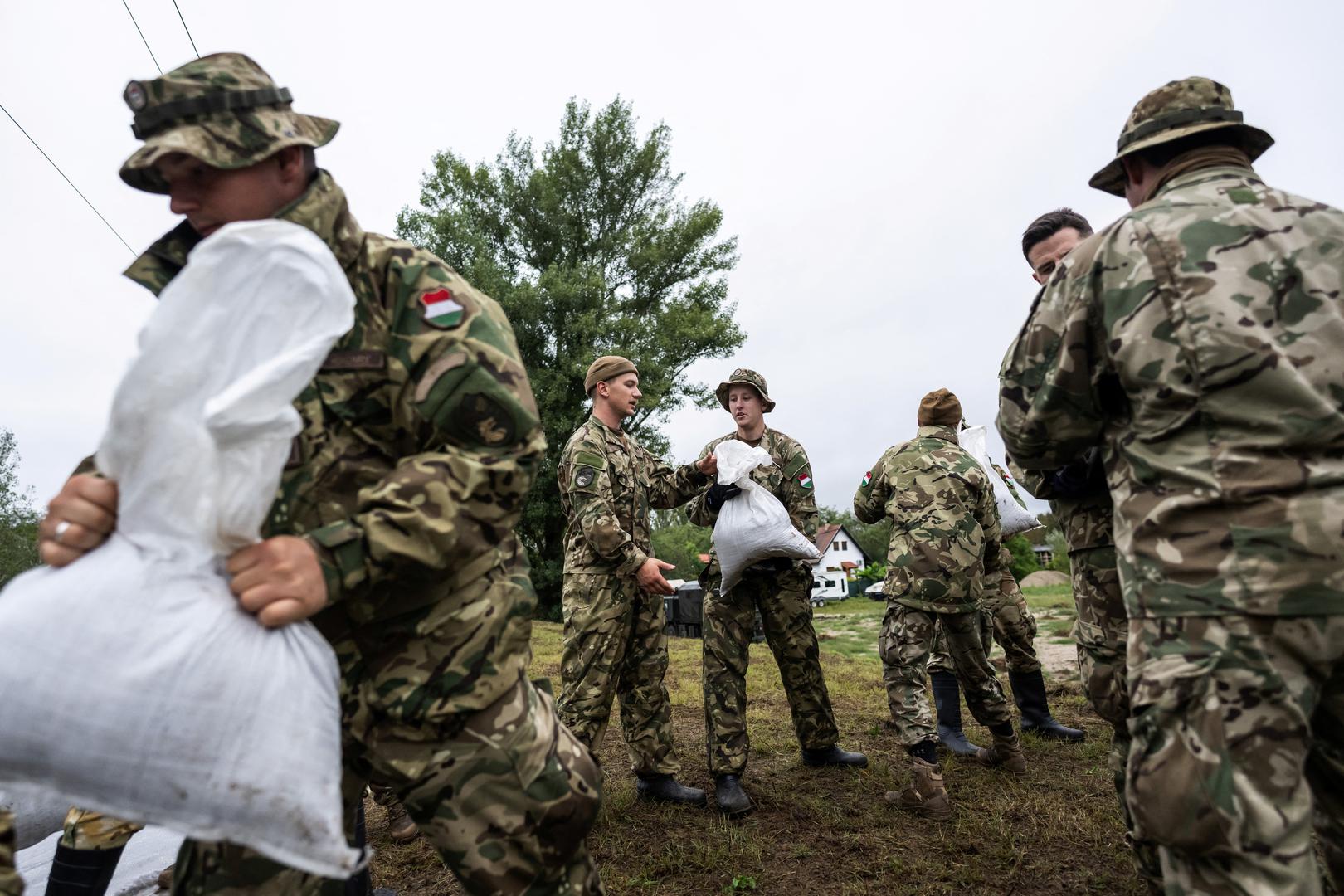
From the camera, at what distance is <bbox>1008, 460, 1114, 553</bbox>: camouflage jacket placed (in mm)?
2436

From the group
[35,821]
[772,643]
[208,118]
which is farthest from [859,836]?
[208,118]

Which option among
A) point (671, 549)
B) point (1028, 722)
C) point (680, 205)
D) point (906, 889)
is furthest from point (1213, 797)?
point (671, 549)

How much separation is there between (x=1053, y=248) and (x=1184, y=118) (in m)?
1.75

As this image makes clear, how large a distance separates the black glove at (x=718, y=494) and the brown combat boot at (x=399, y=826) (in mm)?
2180

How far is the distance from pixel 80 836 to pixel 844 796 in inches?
127

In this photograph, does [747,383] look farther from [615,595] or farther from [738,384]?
[615,595]

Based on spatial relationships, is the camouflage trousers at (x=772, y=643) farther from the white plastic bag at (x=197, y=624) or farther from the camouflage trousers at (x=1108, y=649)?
the white plastic bag at (x=197, y=624)

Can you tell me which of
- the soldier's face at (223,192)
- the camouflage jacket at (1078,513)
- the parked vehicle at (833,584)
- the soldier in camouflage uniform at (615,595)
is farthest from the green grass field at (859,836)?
the parked vehicle at (833,584)

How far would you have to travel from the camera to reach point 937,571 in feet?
13.3

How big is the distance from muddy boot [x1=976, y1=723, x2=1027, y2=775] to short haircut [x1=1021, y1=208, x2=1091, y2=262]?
8.80 feet

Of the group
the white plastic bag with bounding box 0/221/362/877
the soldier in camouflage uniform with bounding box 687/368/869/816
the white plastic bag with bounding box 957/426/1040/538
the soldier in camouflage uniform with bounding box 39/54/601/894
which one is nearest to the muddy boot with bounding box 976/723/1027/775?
the soldier in camouflage uniform with bounding box 687/368/869/816

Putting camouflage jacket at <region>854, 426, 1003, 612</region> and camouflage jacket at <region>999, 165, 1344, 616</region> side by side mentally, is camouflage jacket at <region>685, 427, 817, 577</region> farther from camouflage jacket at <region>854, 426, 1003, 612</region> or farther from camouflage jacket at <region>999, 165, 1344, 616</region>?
camouflage jacket at <region>999, 165, 1344, 616</region>

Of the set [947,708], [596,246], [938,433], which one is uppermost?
[596,246]

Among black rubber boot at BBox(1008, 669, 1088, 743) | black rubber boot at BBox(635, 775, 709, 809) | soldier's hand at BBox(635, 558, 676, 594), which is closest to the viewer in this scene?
soldier's hand at BBox(635, 558, 676, 594)
